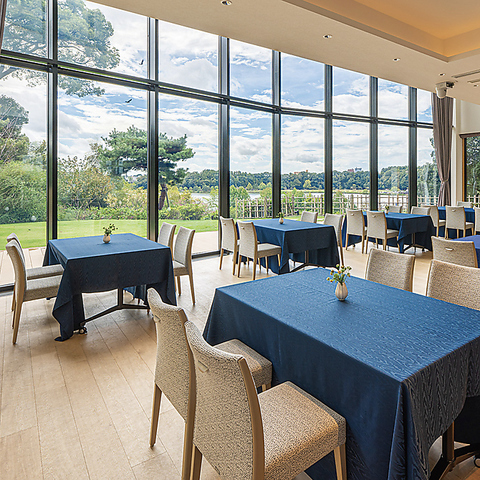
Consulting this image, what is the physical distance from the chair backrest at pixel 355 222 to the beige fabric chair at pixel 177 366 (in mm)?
5649

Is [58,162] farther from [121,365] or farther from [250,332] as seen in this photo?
[250,332]

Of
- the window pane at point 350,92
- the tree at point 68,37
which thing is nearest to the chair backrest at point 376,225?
the window pane at point 350,92

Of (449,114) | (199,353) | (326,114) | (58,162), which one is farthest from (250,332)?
(449,114)

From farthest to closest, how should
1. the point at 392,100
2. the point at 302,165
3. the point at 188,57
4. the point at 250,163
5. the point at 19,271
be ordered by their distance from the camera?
the point at 392,100, the point at 302,165, the point at 250,163, the point at 188,57, the point at 19,271

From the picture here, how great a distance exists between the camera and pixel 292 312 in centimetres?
176

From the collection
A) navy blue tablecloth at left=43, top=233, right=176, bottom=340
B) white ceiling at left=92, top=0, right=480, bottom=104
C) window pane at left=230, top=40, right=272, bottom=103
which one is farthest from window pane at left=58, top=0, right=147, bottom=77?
navy blue tablecloth at left=43, top=233, right=176, bottom=340

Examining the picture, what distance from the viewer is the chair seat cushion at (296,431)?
1178 millimetres

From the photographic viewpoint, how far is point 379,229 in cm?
651

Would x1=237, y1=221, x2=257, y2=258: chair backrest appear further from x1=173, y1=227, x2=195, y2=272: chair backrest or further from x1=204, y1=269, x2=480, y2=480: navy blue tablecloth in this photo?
x1=204, y1=269, x2=480, y2=480: navy blue tablecloth

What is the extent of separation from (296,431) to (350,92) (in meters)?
8.68

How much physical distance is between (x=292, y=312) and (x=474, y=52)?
433 centimetres

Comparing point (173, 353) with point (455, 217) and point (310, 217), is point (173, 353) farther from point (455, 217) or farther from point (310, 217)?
point (455, 217)

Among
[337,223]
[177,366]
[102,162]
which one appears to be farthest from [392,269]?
[102,162]

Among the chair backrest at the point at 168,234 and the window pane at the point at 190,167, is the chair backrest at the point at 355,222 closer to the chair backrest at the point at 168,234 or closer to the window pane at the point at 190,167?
the window pane at the point at 190,167
